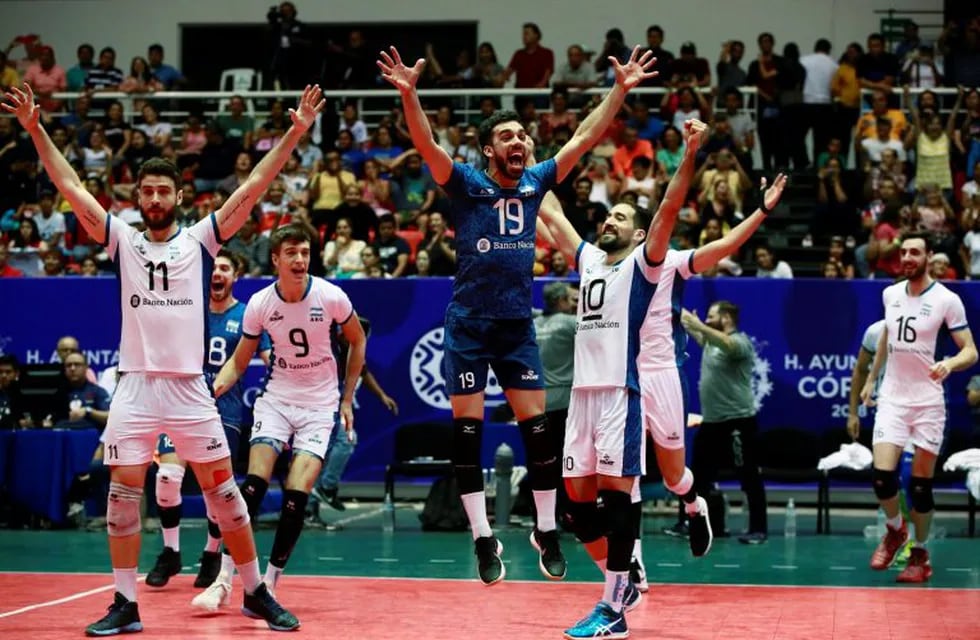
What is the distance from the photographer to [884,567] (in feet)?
44.0

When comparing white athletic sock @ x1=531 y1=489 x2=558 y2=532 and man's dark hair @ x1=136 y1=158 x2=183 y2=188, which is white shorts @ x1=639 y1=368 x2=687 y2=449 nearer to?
white athletic sock @ x1=531 y1=489 x2=558 y2=532

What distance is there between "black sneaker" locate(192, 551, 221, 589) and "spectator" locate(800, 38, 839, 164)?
14.0 meters

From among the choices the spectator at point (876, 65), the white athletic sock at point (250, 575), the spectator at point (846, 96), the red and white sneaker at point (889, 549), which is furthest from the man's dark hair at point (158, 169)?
the spectator at point (876, 65)

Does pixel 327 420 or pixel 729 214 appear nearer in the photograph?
pixel 327 420

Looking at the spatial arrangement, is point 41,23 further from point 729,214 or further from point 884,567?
point 884,567

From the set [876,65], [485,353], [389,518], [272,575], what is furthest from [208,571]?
[876,65]

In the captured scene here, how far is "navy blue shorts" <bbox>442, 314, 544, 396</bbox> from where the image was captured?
9.30 m

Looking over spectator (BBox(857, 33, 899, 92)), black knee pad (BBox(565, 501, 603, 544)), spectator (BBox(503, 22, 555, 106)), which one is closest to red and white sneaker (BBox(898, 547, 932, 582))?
black knee pad (BBox(565, 501, 603, 544))

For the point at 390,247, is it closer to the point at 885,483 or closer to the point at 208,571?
the point at 885,483

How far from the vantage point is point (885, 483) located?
1303 centimetres

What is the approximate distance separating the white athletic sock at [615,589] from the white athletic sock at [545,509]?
1.65 ft

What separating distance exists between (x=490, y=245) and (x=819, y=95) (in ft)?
49.9

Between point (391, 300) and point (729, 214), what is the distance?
4886 millimetres

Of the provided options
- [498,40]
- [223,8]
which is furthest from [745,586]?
[223,8]
